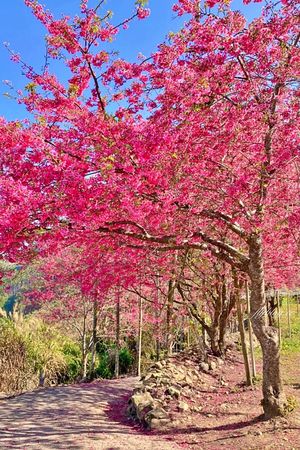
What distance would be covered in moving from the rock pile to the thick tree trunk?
1714 mm

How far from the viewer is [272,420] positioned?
6.48m

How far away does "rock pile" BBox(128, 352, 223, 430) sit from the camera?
736 centimetres

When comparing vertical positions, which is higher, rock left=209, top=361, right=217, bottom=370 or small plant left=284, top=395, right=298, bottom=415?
rock left=209, top=361, right=217, bottom=370

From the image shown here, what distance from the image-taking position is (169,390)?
855 centimetres

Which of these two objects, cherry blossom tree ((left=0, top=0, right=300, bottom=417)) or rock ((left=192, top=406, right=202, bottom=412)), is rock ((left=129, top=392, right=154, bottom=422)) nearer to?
rock ((left=192, top=406, right=202, bottom=412))

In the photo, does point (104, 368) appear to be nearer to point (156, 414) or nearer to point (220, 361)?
point (220, 361)

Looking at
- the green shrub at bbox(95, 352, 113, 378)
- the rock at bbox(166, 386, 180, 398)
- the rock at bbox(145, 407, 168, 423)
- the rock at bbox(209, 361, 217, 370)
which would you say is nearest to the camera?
the rock at bbox(145, 407, 168, 423)

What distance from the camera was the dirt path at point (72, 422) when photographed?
6301 mm

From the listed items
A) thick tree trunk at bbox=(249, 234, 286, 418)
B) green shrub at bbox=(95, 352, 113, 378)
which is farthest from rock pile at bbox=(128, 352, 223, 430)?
green shrub at bbox=(95, 352, 113, 378)

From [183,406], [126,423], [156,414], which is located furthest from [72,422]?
[183,406]

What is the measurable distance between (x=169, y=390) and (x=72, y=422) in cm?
201

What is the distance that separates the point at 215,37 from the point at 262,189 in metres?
2.25

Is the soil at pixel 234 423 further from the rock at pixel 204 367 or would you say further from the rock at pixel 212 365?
the rock at pixel 212 365

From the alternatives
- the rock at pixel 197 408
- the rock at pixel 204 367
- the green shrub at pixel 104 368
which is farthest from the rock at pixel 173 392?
the green shrub at pixel 104 368
